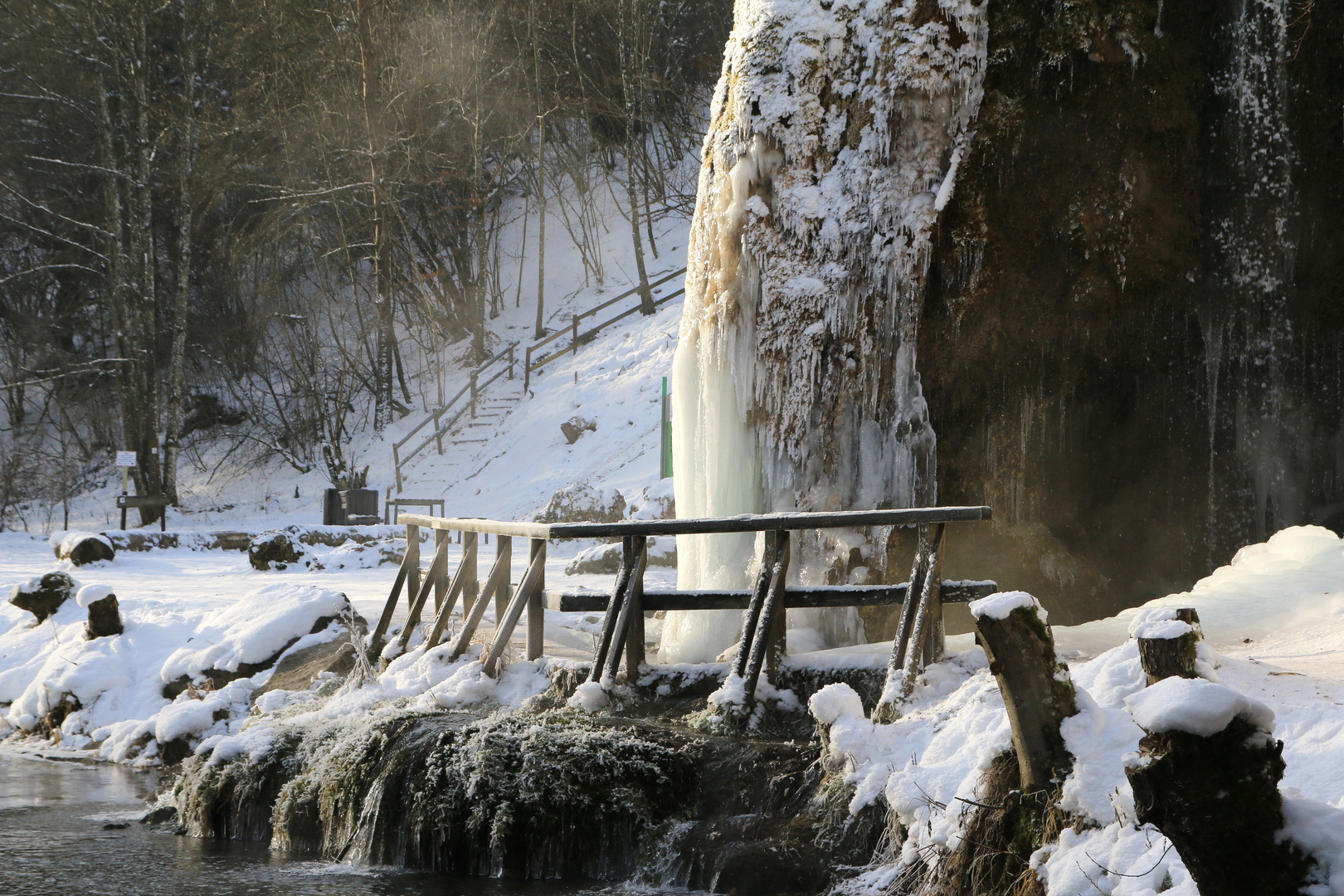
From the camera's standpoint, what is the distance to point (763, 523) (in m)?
6.62

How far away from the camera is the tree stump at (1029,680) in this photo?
12.7 feet

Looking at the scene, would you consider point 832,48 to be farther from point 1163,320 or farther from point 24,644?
point 24,644

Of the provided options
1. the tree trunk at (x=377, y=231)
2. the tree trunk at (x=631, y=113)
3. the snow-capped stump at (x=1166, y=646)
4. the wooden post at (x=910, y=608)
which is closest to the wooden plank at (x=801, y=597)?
the wooden post at (x=910, y=608)

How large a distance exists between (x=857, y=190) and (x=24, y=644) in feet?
29.0

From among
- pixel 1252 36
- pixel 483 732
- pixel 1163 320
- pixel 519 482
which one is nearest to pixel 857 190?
pixel 1163 320

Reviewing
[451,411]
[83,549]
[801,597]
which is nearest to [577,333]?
[451,411]

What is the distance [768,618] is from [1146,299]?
4633 millimetres

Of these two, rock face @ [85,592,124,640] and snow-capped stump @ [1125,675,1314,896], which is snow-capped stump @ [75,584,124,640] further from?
snow-capped stump @ [1125,675,1314,896]

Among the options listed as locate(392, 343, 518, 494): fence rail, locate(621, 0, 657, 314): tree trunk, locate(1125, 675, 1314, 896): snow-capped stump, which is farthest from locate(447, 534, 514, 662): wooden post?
locate(621, 0, 657, 314): tree trunk

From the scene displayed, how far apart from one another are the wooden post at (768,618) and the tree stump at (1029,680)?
2318 millimetres

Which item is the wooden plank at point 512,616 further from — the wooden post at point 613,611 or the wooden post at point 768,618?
the wooden post at point 768,618

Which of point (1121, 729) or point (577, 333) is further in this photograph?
point (577, 333)

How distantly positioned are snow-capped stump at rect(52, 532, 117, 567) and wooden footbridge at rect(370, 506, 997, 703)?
→ 385 inches

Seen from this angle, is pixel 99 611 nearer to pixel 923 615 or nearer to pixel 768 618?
pixel 768 618
